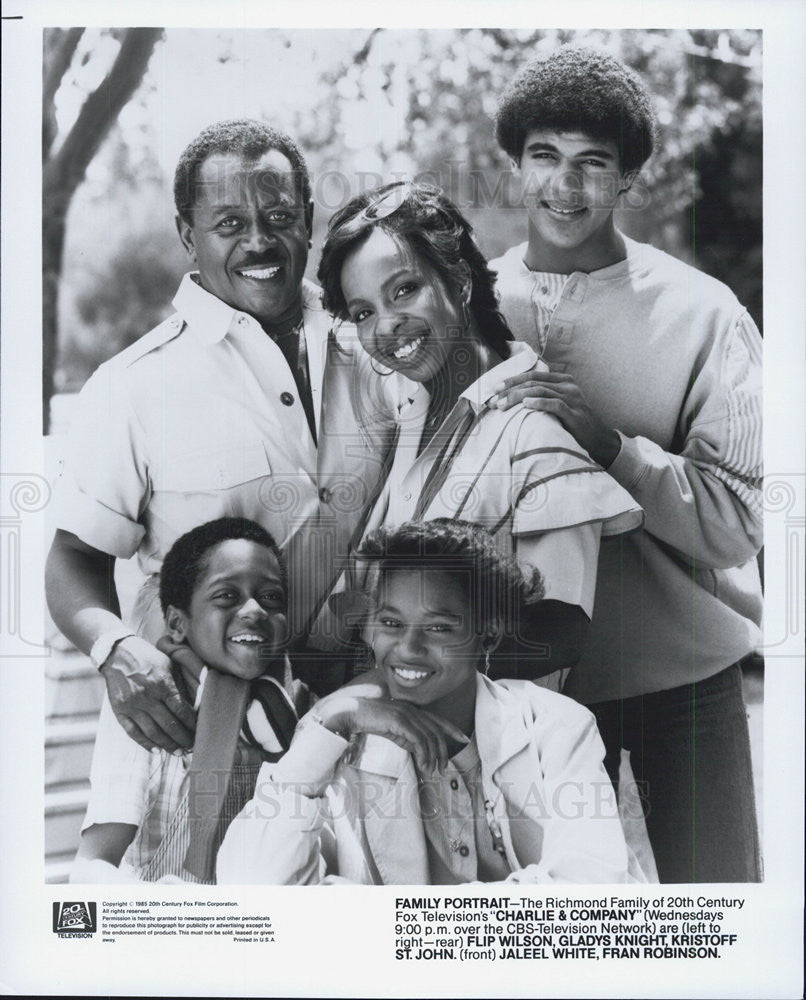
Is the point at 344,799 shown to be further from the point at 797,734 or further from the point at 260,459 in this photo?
the point at 797,734

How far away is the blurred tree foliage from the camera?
4.11m

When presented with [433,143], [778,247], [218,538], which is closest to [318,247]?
[433,143]

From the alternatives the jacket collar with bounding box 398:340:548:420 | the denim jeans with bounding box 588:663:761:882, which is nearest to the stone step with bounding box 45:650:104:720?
the jacket collar with bounding box 398:340:548:420

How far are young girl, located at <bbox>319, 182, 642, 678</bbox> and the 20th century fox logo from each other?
1736mm

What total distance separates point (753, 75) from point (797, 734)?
242cm

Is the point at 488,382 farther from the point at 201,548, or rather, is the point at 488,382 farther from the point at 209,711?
the point at 209,711

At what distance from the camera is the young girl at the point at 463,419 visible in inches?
159

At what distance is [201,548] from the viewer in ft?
13.4

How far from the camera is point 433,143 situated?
13.5ft

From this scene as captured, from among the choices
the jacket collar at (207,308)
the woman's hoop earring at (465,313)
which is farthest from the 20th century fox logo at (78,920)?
the woman's hoop earring at (465,313)

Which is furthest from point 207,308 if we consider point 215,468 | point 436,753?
point 436,753

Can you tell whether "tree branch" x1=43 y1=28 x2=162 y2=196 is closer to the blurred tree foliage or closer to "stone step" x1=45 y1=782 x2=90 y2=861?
the blurred tree foliage

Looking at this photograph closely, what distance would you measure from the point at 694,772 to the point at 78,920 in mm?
2292

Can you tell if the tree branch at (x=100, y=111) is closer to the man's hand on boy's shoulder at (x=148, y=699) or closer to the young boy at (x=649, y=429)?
the young boy at (x=649, y=429)
